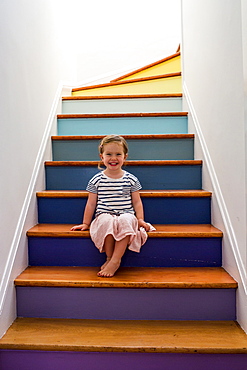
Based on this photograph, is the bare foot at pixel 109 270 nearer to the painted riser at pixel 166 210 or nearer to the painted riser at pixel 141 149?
the painted riser at pixel 166 210

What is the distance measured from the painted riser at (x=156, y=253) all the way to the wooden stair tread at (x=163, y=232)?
0.02m

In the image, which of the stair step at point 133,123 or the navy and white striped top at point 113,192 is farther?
the stair step at point 133,123

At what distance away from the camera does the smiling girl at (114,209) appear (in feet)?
4.99

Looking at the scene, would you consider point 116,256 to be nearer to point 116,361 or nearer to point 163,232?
point 163,232

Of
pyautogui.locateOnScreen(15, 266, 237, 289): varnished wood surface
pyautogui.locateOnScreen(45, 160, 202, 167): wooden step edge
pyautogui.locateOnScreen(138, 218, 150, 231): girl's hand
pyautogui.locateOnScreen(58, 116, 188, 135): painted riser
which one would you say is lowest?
pyautogui.locateOnScreen(15, 266, 237, 289): varnished wood surface

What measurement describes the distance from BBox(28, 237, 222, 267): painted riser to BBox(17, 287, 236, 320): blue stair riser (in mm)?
210

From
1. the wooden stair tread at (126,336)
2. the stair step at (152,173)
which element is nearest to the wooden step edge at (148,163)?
the stair step at (152,173)

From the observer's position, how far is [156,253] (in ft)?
5.28

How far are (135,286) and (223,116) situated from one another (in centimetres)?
90

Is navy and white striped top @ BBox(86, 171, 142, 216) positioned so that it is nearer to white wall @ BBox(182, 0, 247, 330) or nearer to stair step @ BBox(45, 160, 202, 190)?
stair step @ BBox(45, 160, 202, 190)

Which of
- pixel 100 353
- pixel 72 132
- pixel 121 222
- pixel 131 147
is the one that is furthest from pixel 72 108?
pixel 100 353

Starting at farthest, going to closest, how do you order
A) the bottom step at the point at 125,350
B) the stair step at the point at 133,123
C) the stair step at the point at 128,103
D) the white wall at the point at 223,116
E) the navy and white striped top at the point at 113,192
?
1. the stair step at the point at 128,103
2. the stair step at the point at 133,123
3. the navy and white striped top at the point at 113,192
4. the white wall at the point at 223,116
5. the bottom step at the point at 125,350

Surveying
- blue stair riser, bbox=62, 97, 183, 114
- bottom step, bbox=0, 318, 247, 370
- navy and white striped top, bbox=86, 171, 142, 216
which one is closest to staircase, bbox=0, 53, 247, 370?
bottom step, bbox=0, 318, 247, 370

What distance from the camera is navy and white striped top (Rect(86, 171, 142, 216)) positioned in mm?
1692
